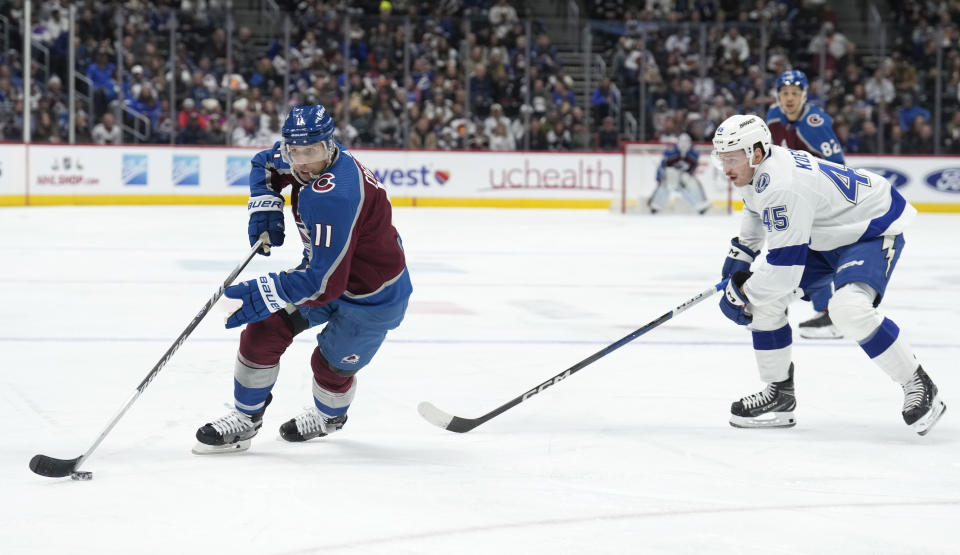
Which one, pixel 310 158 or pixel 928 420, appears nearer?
pixel 310 158

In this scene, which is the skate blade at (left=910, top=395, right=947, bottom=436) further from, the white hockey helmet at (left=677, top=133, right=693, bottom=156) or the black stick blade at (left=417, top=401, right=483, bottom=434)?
the white hockey helmet at (left=677, top=133, right=693, bottom=156)

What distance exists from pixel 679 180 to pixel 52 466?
12.7 m

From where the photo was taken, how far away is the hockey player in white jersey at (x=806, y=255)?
12.4 ft

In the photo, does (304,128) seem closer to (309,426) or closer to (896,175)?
(309,426)

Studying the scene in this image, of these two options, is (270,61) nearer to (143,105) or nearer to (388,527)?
(143,105)

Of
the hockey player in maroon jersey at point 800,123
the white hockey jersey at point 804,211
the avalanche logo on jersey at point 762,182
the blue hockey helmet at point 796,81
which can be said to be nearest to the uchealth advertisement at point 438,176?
the hockey player in maroon jersey at point 800,123

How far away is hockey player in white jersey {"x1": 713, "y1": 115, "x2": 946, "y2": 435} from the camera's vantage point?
149 inches

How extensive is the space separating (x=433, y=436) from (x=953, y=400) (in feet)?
6.50

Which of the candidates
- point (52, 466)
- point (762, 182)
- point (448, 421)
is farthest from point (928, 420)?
point (52, 466)

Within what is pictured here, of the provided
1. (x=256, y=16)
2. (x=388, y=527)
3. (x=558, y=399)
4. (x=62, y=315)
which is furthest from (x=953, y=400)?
(x=256, y=16)

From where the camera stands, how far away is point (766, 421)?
4.11 meters

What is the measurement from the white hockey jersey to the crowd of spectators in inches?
473

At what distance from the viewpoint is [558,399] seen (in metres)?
4.54

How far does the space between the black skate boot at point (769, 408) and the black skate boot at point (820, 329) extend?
199cm
